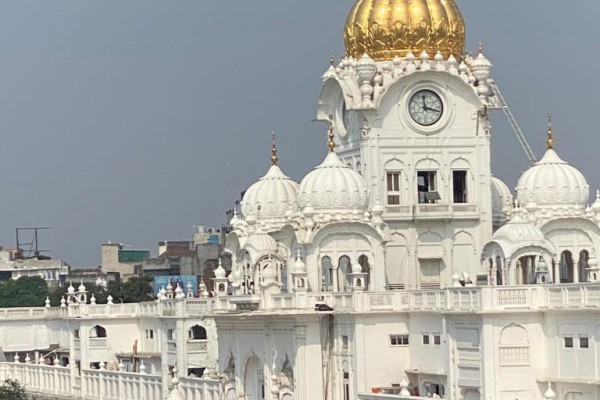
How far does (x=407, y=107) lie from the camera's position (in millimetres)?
71938

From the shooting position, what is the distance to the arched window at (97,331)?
9088 centimetres

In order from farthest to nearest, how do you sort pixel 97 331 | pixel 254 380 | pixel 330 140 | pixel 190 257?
1. pixel 190 257
2. pixel 97 331
3. pixel 330 140
4. pixel 254 380

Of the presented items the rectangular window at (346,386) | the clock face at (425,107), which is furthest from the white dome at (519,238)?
the clock face at (425,107)

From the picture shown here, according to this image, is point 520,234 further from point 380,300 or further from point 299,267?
point 299,267

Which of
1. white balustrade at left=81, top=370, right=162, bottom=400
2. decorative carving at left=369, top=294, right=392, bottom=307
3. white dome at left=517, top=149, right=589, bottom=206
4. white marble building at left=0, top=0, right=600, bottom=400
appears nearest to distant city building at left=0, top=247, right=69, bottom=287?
white balustrade at left=81, top=370, right=162, bottom=400

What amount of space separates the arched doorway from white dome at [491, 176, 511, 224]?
11.2m

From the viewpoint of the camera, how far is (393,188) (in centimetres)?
7225

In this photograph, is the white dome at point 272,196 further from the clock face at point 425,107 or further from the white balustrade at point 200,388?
the white balustrade at point 200,388

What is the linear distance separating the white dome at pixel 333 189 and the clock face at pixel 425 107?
170 inches

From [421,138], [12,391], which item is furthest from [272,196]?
[12,391]

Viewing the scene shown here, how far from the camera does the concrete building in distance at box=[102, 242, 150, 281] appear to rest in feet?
484

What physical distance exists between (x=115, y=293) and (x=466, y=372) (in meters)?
57.9

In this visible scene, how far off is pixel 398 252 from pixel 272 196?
5.82 metres

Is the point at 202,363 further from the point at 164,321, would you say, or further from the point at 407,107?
the point at 407,107
